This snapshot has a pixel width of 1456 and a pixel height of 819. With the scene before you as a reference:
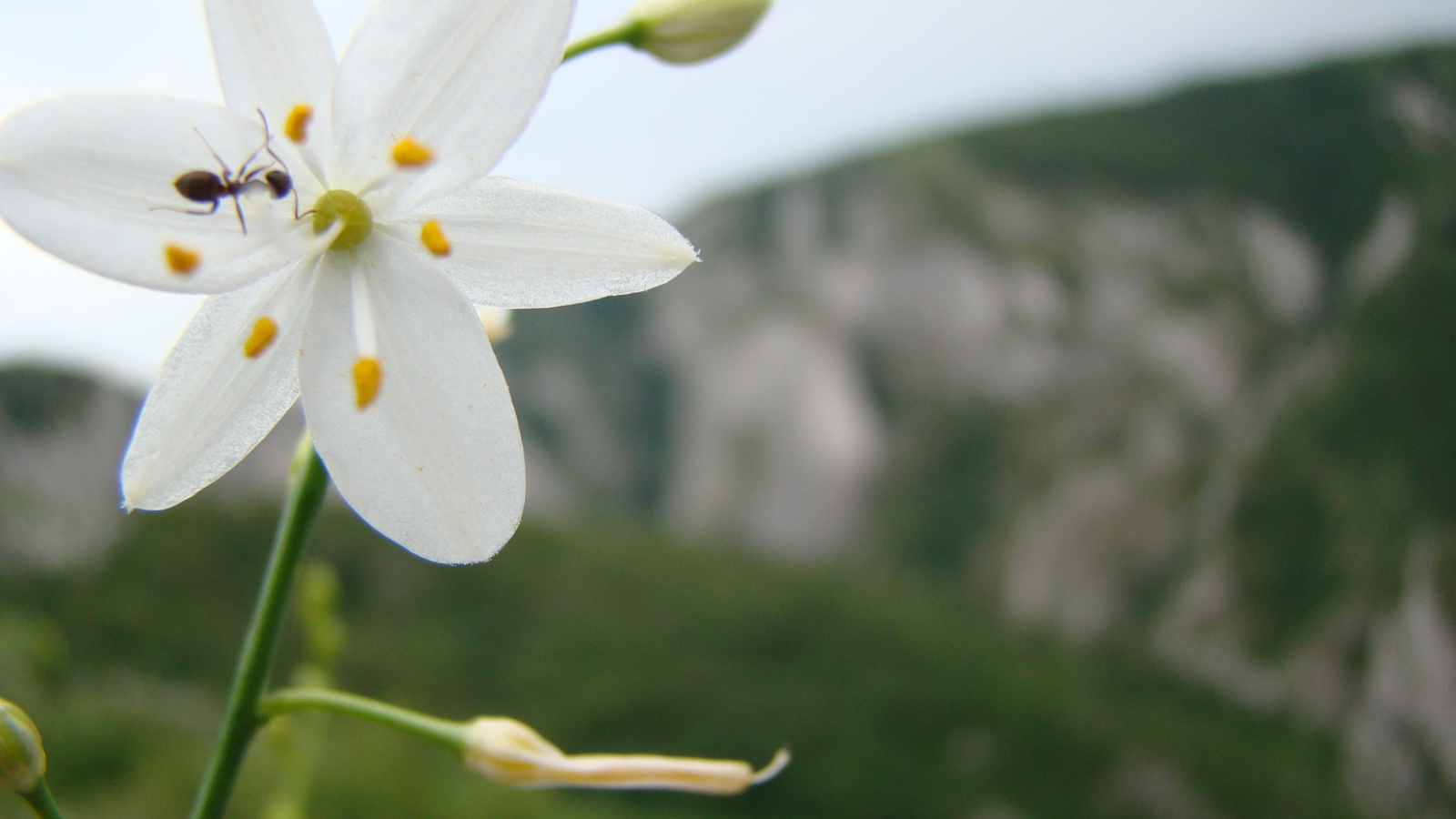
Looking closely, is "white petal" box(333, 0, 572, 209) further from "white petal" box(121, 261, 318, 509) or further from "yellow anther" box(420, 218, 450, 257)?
"white petal" box(121, 261, 318, 509)

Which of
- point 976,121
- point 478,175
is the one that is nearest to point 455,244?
point 478,175

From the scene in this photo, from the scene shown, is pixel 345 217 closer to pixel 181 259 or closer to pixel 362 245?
pixel 362 245

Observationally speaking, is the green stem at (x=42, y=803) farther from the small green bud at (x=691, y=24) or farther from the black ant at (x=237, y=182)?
the small green bud at (x=691, y=24)

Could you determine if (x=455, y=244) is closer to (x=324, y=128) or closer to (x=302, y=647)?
(x=324, y=128)

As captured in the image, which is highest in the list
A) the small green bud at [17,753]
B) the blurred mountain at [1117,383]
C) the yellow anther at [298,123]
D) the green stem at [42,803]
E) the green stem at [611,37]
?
the blurred mountain at [1117,383]

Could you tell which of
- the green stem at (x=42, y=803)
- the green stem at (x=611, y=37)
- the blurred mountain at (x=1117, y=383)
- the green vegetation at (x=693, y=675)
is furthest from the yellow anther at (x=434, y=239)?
the blurred mountain at (x=1117, y=383)

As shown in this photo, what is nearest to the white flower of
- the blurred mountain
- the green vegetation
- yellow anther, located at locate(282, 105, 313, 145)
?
yellow anther, located at locate(282, 105, 313, 145)
